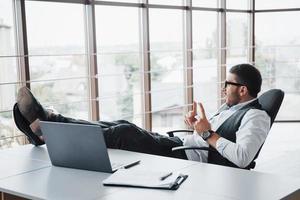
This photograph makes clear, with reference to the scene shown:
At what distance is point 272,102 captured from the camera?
2.98m

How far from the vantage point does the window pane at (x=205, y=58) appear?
6434 mm

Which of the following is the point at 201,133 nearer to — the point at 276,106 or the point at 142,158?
the point at 142,158

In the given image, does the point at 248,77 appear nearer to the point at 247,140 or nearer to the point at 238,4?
the point at 247,140

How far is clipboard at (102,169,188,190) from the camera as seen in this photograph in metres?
1.82

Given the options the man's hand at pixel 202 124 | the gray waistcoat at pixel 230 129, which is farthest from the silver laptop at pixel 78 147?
the gray waistcoat at pixel 230 129

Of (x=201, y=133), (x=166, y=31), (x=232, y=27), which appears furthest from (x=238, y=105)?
(x=232, y=27)

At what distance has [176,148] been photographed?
9.19 feet

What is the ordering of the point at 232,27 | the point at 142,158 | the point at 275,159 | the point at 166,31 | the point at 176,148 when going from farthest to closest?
the point at 232,27 → the point at 166,31 → the point at 275,159 → the point at 176,148 → the point at 142,158

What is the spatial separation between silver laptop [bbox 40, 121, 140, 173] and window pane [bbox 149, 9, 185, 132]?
3.59 meters

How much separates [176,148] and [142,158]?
1.72 ft

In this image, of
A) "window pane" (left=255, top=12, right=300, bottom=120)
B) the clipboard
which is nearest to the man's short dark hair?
the clipboard

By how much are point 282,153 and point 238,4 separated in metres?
2.76

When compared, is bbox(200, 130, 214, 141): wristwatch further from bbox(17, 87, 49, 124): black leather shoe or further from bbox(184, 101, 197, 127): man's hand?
bbox(17, 87, 49, 124): black leather shoe

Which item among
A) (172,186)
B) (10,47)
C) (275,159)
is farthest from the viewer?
(275,159)
